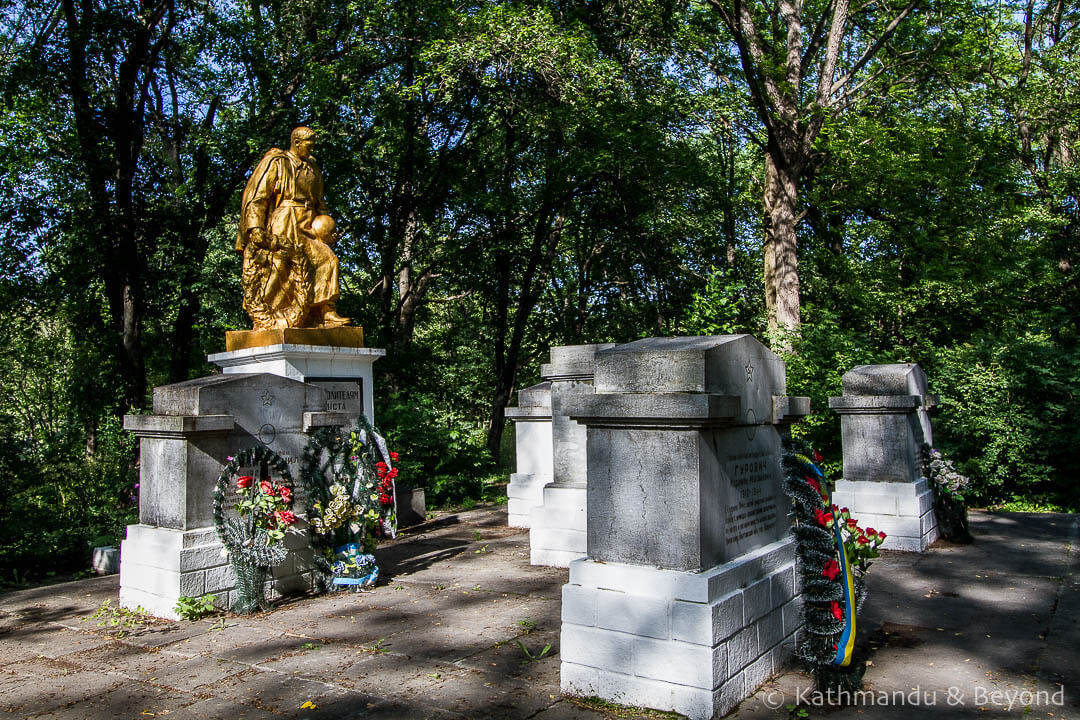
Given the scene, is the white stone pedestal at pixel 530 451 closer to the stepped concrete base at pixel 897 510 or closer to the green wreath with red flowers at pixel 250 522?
the stepped concrete base at pixel 897 510

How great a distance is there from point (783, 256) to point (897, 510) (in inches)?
280

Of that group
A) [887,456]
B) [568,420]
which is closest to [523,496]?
[568,420]

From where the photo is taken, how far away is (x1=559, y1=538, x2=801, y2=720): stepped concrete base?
4062 mm

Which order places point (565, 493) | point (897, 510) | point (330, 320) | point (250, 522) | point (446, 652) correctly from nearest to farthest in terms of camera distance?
point (446, 652) < point (250, 522) < point (565, 493) < point (897, 510) < point (330, 320)

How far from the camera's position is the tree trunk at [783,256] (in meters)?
14.8

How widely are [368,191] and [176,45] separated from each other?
4647 millimetres

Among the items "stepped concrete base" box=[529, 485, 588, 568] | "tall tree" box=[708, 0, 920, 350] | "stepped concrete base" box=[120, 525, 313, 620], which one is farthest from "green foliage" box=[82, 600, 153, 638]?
"tall tree" box=[708, 0, 920, 350]

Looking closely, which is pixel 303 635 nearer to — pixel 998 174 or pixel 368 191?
pixel 368 191

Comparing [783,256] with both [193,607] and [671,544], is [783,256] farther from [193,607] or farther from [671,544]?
[193,607]

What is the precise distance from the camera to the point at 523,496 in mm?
10750

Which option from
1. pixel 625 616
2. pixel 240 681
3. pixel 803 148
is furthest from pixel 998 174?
pixel 240 681

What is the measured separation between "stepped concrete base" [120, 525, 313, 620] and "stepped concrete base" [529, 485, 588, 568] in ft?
8.78

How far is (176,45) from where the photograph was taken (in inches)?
595

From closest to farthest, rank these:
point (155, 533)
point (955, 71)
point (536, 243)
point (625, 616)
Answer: point (625, 616), point (155, 533), point (955, 71), point (536, 243)
